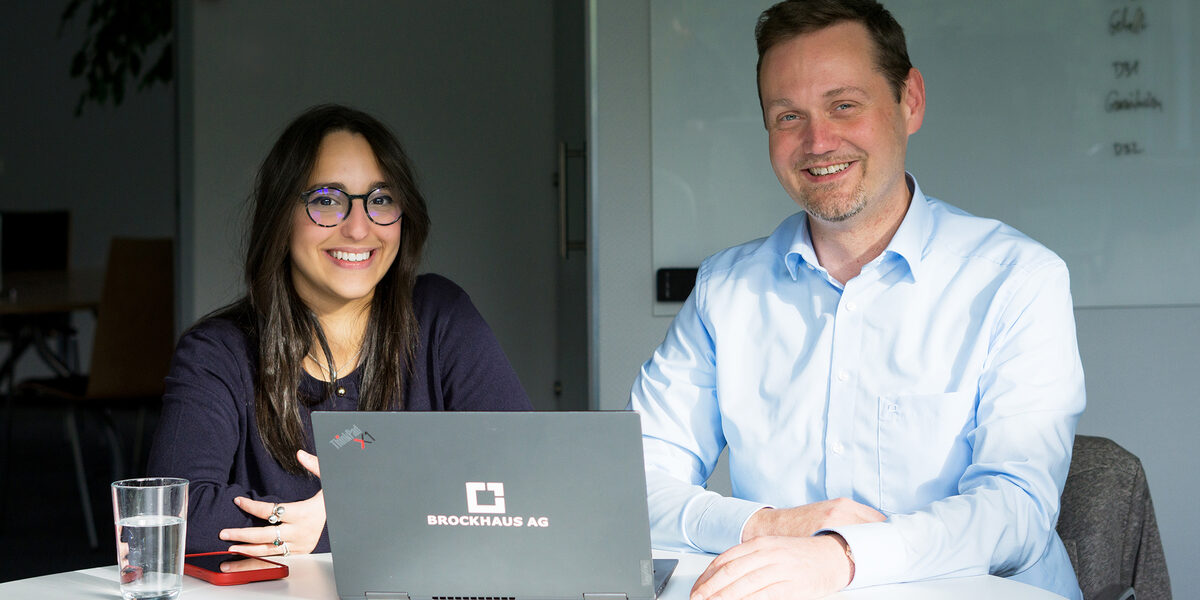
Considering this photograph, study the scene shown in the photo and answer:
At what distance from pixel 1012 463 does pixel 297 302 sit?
1.27 meters

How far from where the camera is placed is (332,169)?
216 centimetres

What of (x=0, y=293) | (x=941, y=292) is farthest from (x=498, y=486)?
(x=0, y=293)

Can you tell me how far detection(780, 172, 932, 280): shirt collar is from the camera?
1886 mm

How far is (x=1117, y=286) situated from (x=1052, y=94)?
566 millimetres

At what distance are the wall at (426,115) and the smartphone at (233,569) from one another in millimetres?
3416

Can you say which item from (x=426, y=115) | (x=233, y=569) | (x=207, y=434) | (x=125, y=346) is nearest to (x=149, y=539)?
(x=233, y=569)

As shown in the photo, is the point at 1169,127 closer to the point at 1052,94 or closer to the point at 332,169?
the point at 1052,94

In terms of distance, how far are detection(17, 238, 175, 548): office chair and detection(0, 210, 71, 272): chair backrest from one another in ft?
12.0

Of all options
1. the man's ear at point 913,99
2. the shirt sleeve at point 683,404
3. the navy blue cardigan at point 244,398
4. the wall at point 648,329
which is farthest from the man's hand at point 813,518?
the wall at point 648,329

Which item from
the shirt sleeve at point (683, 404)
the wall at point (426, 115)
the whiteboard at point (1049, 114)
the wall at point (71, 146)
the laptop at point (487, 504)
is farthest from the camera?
the wall at point (71, 146)

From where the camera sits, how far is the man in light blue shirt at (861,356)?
5.48ft

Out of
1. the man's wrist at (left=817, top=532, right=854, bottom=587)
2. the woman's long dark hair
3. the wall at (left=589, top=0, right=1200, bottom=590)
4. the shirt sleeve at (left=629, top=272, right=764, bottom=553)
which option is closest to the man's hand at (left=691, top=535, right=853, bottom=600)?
the man's wrist at (left=817, top=532, right=854, bottom=587)

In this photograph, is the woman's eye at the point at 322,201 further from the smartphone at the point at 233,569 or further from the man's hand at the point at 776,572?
the man's hand at the point at 776,572

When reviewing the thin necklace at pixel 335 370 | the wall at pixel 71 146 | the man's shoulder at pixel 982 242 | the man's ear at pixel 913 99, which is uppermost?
the wall at pixel 71 146
